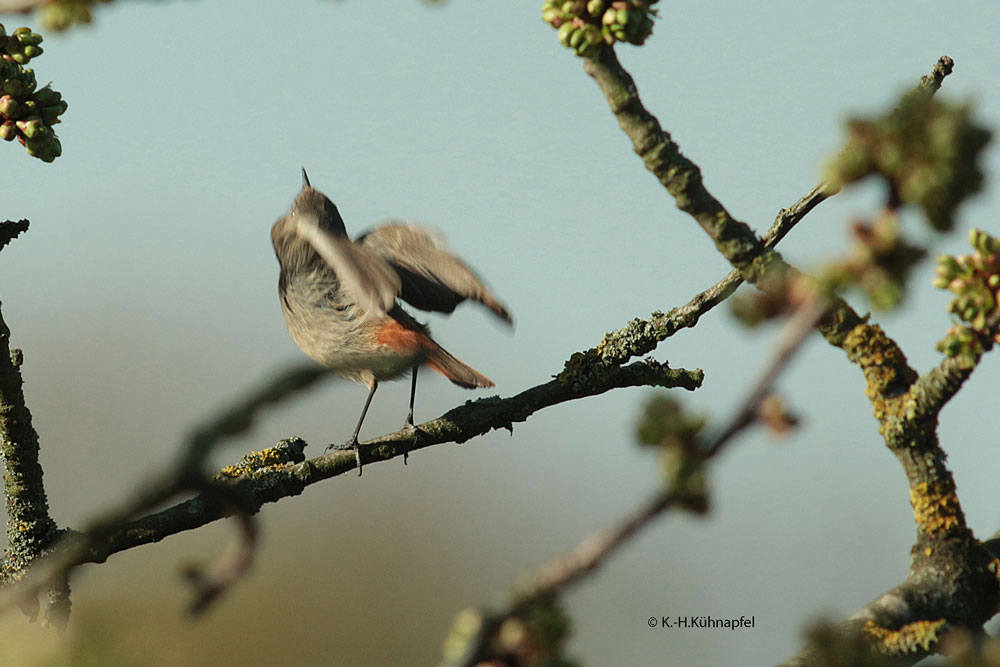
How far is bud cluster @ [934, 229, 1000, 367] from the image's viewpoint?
4.38 feet

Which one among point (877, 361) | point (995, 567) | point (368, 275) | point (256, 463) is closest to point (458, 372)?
point (368, 275)

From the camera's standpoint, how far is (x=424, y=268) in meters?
5.21

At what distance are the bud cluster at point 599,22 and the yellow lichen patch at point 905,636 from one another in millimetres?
1113

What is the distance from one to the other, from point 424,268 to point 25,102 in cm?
264

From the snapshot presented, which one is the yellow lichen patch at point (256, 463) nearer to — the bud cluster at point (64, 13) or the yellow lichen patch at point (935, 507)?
the yellow lichen patch at point (935, 507)

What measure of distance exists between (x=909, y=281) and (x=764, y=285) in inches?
40.7

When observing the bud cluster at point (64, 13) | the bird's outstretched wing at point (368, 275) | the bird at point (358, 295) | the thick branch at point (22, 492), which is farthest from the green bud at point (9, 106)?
the bird at point (358, 295)

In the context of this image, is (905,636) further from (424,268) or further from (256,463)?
(424,268)

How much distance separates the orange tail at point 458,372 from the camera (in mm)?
5516

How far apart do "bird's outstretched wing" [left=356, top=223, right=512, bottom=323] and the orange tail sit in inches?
19.3

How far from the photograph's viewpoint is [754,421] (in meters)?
0.82

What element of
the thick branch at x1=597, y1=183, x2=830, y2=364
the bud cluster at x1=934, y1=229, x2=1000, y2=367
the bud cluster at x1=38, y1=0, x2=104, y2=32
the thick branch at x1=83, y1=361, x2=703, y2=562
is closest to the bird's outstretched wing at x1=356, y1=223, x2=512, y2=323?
the thick branch at x1=83, y1=361, x2=703, y2=562

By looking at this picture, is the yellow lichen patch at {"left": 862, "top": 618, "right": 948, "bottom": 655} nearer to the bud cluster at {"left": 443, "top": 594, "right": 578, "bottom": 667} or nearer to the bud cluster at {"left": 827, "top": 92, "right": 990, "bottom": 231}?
the bud cluster at {"left": 443, "top": 594, "right": 578, "bottom": 667}

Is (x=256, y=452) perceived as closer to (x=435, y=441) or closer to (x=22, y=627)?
(x=435, y=441)
